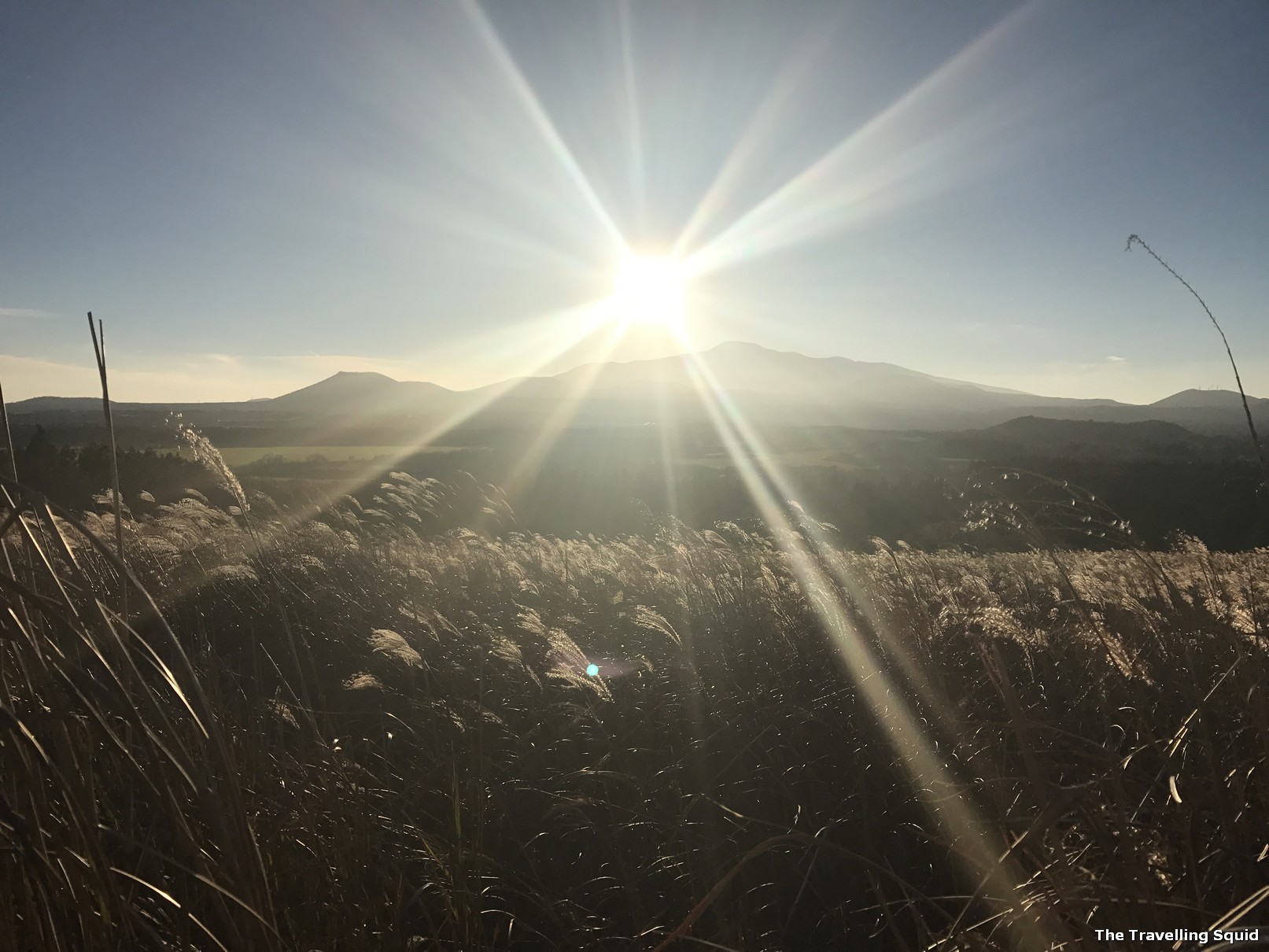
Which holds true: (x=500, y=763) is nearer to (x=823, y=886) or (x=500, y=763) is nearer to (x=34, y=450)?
(x=823, y=886)

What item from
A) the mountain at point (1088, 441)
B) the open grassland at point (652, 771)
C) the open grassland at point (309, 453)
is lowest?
the mountain at point (1088, 441)

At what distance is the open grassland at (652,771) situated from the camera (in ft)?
4.12

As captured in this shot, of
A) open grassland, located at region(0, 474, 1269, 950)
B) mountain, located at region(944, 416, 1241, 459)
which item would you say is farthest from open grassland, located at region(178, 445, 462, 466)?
mountain, located at region(944, 416, 1241, 459)

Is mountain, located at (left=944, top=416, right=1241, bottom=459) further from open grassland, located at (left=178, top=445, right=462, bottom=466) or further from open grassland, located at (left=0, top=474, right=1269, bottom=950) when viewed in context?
open grassland, located at (left=0, top=474, right=1269, bottom=950)

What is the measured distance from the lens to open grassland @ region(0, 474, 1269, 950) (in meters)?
1.25

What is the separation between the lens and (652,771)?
3.02m

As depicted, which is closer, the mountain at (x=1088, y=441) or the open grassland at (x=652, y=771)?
the open grassland at (x=652, y=771)

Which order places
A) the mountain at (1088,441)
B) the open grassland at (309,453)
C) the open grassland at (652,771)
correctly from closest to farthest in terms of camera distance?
the open grassland at (652,771)
the open grassland at (309,453)
the mountain at (1088,441)

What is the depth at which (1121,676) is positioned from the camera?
290cm

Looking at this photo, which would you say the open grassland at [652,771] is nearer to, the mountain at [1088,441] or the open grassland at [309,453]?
the open grassland at [309,453]

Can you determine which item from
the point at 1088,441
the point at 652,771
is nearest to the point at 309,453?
the point at 652,771

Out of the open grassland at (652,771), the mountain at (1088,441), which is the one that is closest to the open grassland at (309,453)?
the open grassland at (652,771)

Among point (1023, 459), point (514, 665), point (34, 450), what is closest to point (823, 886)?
point (514, 665)

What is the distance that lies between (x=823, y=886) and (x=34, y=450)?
21380 mm
